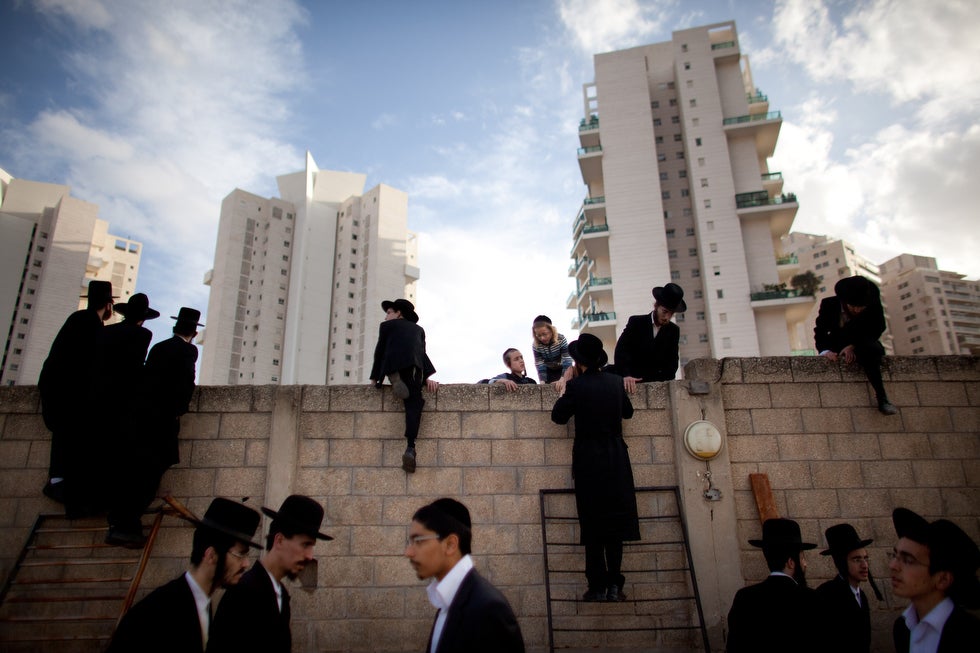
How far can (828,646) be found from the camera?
141 inches

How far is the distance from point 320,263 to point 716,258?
1923 inches

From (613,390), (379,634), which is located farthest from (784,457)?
(379,634)

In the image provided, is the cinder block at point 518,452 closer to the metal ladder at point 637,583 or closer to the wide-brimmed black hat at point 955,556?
the metal ladder at point 637,583

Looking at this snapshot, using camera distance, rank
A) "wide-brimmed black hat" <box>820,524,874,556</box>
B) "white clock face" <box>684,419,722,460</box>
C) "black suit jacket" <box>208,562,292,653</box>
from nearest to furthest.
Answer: "black suit jacket" <box>208,562,292,653</box> < "wide-brimmed black hat" <box>820,524,874,556</box> < "white clock face" <box>684,419,722,460</box>

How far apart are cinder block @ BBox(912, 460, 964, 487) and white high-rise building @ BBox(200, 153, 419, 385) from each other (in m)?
62.0

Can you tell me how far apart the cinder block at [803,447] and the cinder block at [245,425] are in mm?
5319

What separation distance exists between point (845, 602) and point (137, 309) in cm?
668

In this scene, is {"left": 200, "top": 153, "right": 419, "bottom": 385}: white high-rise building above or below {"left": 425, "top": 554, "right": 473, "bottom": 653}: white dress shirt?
above

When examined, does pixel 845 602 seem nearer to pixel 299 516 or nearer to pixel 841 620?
pixel 841 620

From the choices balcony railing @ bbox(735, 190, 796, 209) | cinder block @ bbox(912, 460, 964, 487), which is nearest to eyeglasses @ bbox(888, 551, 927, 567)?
cinder block @ bbox(912, 460, 964, 487)

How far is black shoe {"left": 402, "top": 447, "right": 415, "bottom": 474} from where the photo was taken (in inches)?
225

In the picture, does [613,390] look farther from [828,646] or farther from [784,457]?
[828,646]

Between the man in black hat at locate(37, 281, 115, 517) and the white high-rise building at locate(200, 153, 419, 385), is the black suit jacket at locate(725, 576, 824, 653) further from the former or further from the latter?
the white high-rise building at locate(200, 153, 419, 385)

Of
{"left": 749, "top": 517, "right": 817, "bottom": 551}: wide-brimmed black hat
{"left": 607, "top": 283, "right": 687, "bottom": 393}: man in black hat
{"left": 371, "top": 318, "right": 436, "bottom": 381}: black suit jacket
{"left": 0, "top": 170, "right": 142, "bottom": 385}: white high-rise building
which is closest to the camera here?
{"left": 749, "top": 517, "right": 817, "bottom": 551}: wide-brimmed black hat
